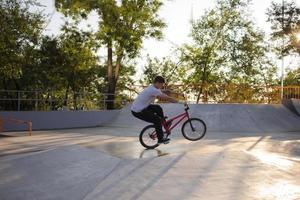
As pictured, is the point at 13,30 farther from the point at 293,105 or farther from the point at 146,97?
the point at 293,105

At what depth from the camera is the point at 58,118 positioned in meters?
21.3

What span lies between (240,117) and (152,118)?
10.1m

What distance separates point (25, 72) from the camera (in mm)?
30688

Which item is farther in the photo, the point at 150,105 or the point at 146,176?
the point at 150,105

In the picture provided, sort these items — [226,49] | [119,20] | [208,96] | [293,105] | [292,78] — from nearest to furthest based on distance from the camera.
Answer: [293,105] < [208,96] < [119,20] < [226,49] < [292,78]

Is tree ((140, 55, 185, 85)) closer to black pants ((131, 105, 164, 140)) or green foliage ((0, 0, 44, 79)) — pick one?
green foliage ((0, 0, 44, 79))

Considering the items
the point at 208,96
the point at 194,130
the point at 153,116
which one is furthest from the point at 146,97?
the point at 208,96

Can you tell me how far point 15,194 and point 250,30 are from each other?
1534 inches

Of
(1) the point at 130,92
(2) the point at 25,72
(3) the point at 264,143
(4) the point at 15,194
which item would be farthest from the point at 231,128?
(2) the point at 25,72

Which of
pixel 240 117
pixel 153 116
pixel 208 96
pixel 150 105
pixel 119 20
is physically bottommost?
pixel 240 117

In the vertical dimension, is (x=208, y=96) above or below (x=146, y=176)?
above

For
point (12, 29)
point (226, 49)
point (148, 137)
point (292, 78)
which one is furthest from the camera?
point (292, 78)

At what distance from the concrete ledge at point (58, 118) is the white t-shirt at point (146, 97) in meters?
11.5

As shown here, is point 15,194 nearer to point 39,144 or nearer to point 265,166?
point 265,166
